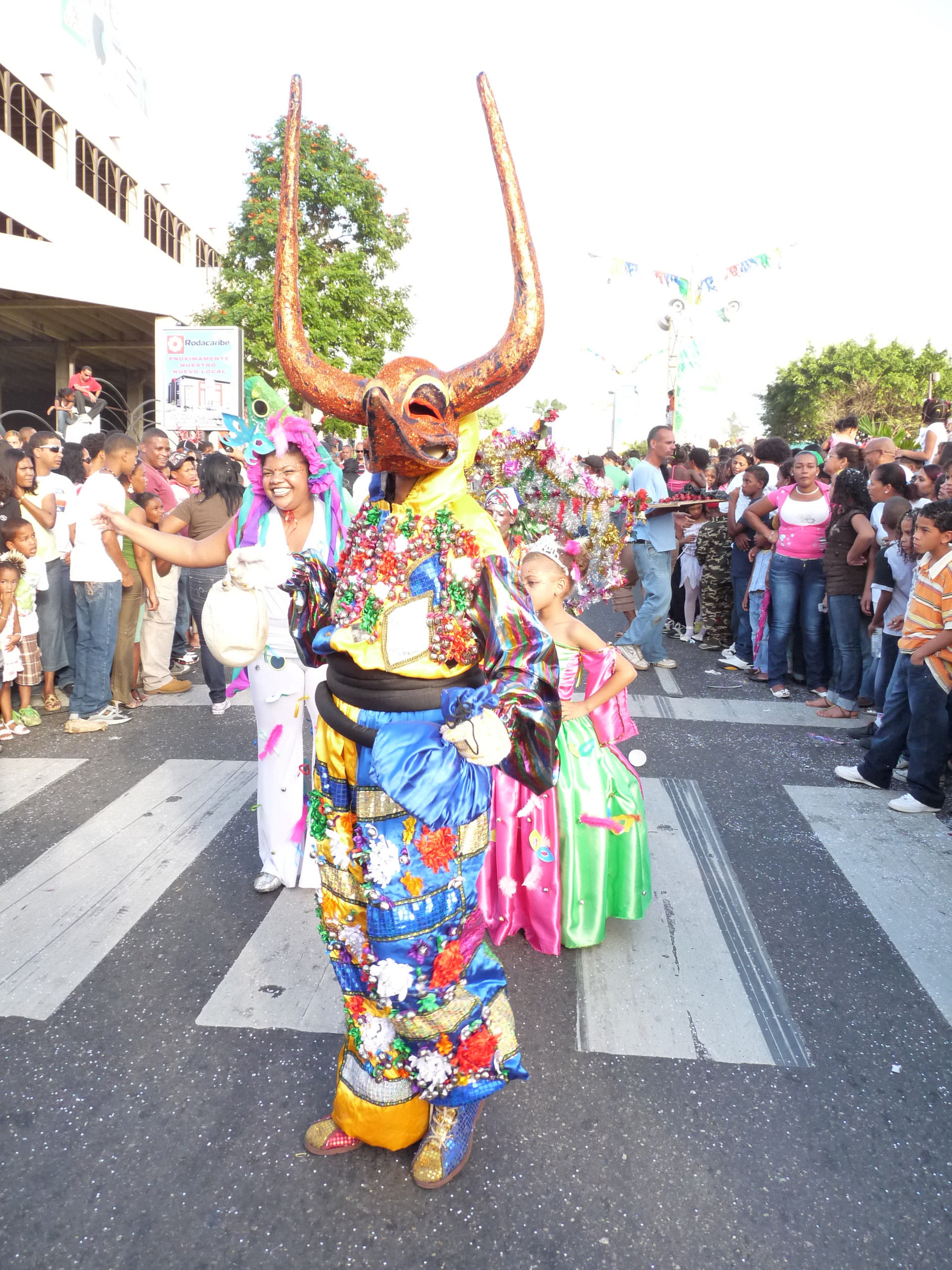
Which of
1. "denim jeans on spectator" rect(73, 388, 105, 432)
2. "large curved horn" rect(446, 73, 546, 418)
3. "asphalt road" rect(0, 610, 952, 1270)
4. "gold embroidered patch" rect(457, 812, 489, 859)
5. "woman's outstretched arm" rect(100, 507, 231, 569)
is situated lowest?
"asphalt road" rect(0, 610, 952, 1270)

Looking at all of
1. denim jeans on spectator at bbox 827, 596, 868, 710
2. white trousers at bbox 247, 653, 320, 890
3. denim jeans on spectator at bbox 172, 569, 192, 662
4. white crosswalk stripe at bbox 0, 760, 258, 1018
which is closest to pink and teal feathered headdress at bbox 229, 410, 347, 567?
white trousers at bbox 247, 653, 320, 890

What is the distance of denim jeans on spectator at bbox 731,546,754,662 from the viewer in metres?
8.60

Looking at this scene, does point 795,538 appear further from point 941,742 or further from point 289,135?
point 289,135

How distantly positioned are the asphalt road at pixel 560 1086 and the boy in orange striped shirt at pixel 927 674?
1.37ft

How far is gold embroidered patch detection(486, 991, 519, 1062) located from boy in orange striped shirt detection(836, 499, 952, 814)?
3.29 m

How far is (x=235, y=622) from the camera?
247 cm

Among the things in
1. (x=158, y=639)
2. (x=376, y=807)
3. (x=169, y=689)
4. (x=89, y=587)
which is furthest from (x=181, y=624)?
(x=376, y=807)

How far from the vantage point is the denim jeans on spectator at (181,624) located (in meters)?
8.19

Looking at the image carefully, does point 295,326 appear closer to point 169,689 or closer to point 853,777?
point 853,777

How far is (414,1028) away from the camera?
222 cm

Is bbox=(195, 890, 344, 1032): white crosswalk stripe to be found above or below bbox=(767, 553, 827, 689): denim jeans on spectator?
below

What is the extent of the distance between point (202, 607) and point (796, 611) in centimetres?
498

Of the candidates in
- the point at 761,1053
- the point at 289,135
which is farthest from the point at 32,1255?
the point at 289,135

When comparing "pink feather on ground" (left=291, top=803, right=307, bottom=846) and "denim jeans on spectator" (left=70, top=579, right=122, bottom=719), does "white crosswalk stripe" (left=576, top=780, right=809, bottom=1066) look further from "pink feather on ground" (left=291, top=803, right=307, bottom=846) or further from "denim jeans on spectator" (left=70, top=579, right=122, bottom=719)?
"denim jeans on spectator" (left=70, top=579, right=122, bottom=719)
